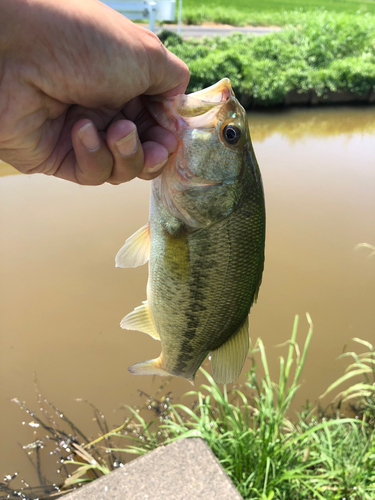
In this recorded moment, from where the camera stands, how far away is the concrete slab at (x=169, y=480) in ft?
6.24

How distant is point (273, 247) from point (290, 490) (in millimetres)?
3348

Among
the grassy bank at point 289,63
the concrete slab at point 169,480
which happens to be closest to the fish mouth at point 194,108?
the concrete slab at point 169,480

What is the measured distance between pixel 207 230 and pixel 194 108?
1.32 feet

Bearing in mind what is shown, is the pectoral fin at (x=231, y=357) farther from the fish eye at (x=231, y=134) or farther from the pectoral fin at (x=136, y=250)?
the fish eye at (x=231, y=134)

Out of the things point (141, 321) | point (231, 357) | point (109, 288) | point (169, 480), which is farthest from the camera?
point (109, 288)

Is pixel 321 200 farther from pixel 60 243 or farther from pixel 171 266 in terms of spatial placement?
pixel 171 266

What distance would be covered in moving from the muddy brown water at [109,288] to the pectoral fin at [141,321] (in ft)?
6.51

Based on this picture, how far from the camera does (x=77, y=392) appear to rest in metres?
3.35

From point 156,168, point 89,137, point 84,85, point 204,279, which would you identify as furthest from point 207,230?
point 84,85

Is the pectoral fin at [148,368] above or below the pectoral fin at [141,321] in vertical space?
below

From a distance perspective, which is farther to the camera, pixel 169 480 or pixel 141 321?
pixel 169 480

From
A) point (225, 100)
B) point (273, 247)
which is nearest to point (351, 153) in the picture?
point (273, 247)

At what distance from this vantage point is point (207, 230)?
4.38 feet

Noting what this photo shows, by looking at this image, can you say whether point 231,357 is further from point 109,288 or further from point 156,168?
point 109,288
